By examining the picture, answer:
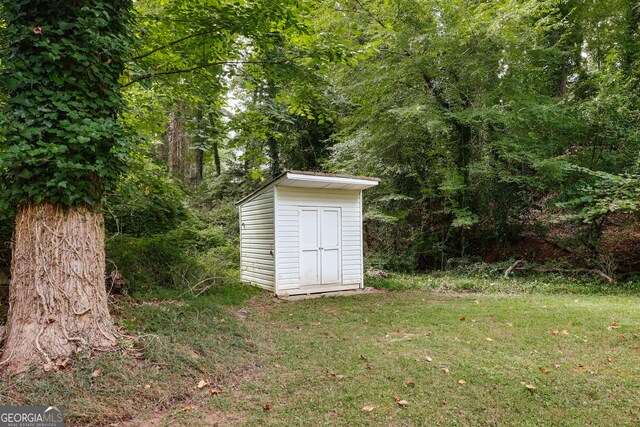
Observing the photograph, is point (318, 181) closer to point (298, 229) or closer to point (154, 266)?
point (298, 229)

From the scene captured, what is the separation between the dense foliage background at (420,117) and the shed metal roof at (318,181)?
33.1 inches

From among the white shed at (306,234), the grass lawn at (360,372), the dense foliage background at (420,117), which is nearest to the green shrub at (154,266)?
the dense foliage background at (420,117)

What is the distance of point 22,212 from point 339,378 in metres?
3.11

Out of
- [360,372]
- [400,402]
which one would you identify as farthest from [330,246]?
[400,402]

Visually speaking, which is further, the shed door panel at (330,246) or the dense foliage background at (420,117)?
the shed door panel at (330,246)

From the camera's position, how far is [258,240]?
8031 mm

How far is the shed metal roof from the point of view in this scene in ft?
23.2

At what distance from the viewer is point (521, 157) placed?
8500 mm

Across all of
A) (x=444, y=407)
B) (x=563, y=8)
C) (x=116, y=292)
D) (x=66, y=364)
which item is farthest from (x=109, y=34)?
(x=563, y=8)

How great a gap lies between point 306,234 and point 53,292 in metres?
5.05

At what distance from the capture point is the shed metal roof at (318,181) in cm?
709
